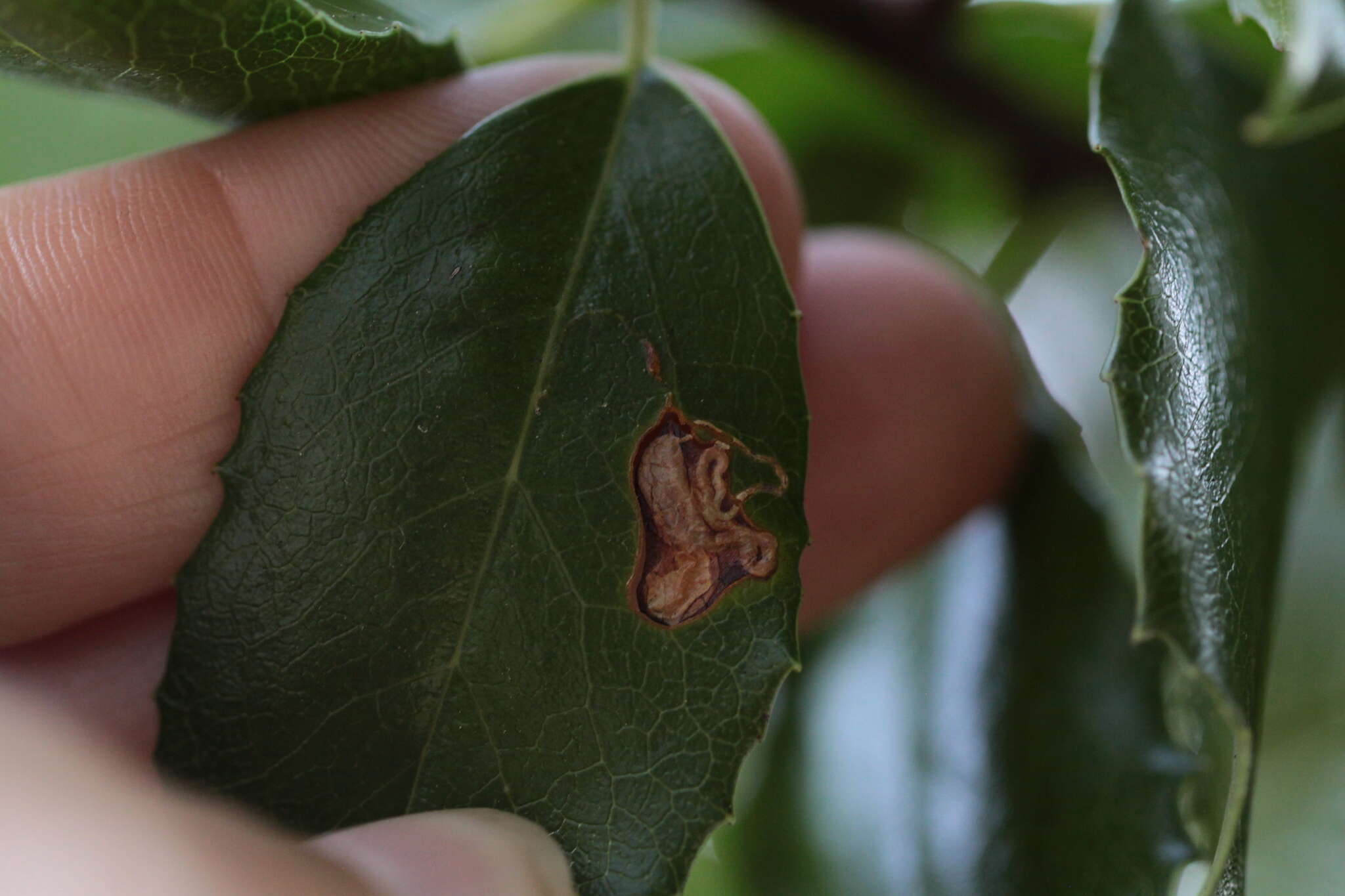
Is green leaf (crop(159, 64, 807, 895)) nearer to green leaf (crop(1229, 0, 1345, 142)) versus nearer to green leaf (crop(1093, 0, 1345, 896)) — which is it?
green leaf (crop(1093, 0, 1345, 896))

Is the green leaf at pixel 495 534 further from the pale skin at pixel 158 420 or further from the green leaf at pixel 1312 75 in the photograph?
the green leaf at pixel 1312 75

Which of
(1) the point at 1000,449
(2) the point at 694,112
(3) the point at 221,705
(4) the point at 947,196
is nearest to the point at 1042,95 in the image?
(4) the point at 947,196

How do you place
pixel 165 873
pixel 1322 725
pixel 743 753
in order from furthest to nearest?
pixel 1322 725 → pixel 743 753 → pixel 165 873

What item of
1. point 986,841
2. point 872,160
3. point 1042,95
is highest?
point 1042,95

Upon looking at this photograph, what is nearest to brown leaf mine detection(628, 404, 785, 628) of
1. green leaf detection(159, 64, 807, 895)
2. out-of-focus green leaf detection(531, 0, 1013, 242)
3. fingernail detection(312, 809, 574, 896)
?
green leaf detection(159, 64, 807, 895)

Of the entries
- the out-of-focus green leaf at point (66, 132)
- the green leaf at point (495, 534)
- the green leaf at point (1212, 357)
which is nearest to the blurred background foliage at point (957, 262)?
the out-of-focus green leaf at point (66, 132)

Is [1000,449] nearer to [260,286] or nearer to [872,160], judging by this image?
[872,160]
